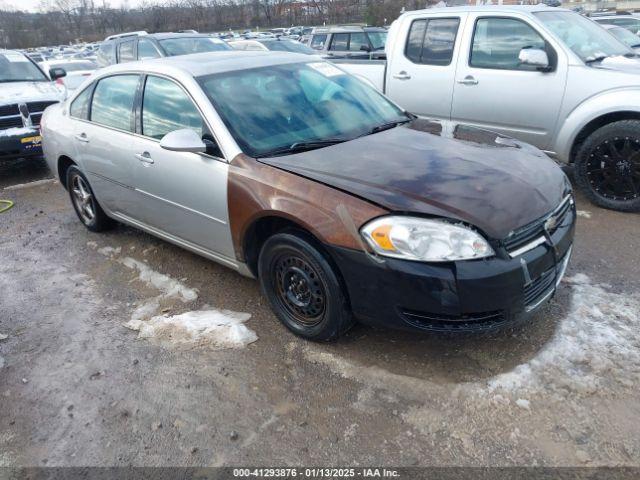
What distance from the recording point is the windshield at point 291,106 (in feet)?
11.3

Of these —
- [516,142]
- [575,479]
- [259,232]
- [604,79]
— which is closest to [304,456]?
[575,479]

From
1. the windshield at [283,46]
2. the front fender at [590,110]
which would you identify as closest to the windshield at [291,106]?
the front fender at [590,110]

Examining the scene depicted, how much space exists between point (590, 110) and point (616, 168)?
1.97 feet

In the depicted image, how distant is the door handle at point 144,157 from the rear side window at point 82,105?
44.5 inches

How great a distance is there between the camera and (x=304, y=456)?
2.47 meters

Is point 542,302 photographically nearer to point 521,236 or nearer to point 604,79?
point 521,236

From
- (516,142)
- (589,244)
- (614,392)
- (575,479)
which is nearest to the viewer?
(575,479)

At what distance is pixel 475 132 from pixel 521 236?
1372 mm

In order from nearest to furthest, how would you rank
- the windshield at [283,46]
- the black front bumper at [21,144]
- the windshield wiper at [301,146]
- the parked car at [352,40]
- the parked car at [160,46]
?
the windshield wiper at [301,146]
the black front bumper at [21,144]
the parked car at [160,46]
the parked car at [352,40]
the windshield at [283,46]

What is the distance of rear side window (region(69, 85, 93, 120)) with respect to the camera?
4.79 meters

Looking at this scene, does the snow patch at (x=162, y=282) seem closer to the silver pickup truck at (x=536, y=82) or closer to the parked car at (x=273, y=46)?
the silver pickup truck at (x=536, y=82)

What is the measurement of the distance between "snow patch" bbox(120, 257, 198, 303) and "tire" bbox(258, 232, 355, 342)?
869 millimetres

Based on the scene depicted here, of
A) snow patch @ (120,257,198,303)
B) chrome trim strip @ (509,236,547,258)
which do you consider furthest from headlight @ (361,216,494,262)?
snow patch @ (120,257,198,303)

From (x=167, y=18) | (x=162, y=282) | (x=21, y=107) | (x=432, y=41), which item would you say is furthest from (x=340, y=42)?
(x=167, y=18)
